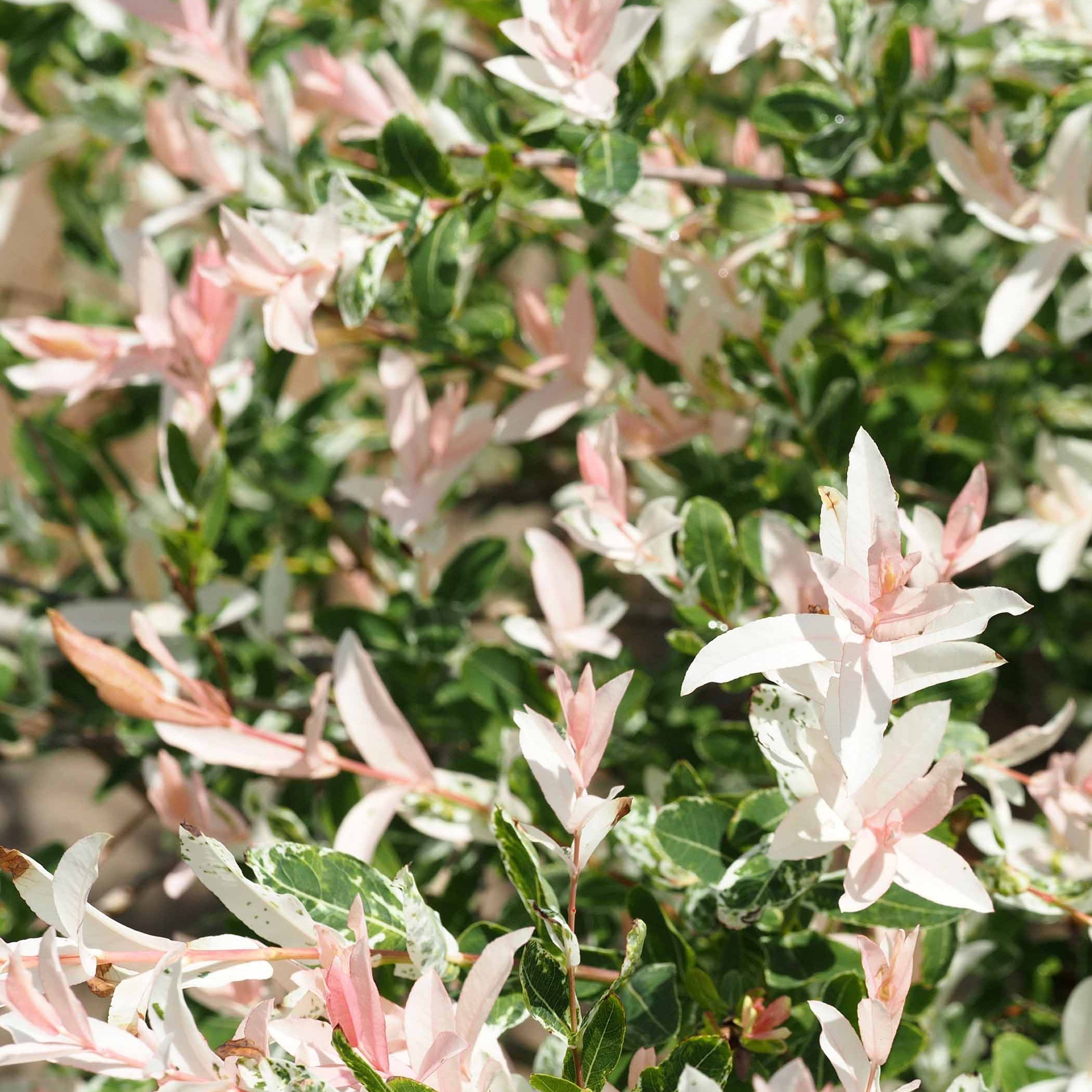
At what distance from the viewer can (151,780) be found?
771 millimetres

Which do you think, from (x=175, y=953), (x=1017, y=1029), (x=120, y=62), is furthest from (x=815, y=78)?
(x=175, y=953)

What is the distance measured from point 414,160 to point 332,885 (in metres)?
0.43

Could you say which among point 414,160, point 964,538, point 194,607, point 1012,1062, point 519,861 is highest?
point 414,160

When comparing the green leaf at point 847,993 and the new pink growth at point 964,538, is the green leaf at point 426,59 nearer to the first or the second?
the new pink growth at point 964,538

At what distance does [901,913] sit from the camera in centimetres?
57

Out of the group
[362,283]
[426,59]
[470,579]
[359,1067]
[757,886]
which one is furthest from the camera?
[426,59]

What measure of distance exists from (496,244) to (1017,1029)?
0.83m

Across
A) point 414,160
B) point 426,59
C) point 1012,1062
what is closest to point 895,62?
point 414,160

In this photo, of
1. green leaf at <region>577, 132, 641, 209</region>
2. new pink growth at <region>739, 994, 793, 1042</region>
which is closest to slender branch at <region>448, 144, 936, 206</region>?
green leaf at <region>577, 132, 641, 209</region>

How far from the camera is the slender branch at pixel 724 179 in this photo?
714mm

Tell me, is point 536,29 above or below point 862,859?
above

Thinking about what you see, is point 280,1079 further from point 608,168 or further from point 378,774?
point 608,168

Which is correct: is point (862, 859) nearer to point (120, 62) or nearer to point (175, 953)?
point (175, 953)

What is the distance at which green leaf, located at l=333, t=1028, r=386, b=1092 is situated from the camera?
1.44 feet
